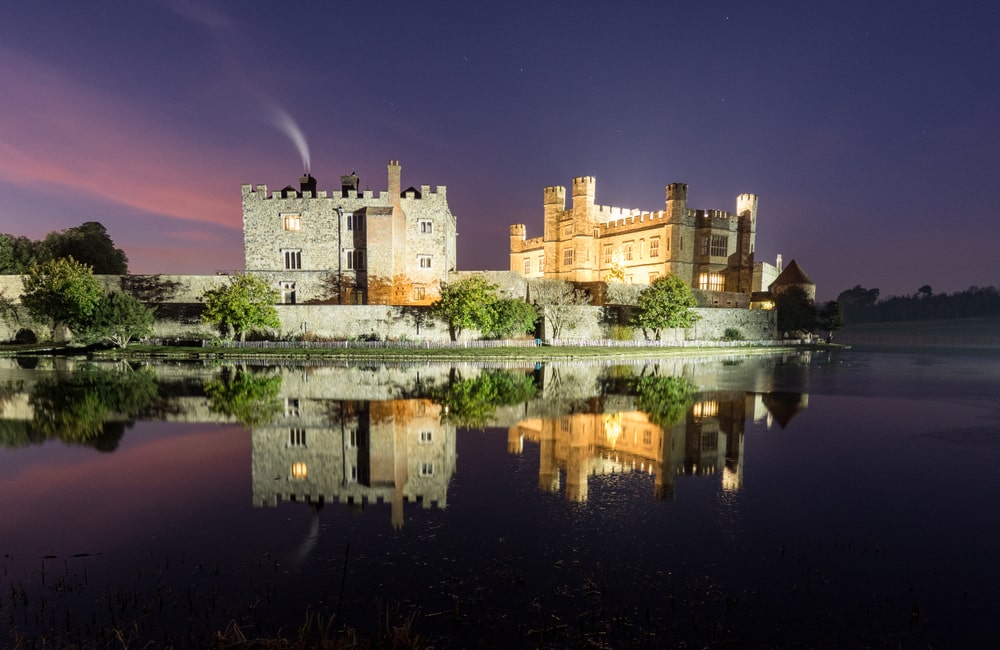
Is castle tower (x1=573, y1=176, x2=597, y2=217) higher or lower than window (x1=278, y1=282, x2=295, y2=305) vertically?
higher

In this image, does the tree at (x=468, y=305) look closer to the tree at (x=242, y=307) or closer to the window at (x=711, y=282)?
the tree at (x=242, y=307)

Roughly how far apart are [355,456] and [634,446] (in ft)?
25.6

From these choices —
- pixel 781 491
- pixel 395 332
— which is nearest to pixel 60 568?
pixel 781 491

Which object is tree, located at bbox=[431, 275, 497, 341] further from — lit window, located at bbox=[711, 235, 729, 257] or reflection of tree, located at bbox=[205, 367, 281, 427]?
lit window, located at bbox=[711, 235, 729, 257]

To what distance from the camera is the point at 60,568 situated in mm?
7410

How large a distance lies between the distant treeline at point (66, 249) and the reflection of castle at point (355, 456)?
56.5m

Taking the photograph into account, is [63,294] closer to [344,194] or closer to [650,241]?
[344,194]

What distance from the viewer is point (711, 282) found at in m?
61.0

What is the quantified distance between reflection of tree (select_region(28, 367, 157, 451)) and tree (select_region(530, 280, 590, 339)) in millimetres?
32544

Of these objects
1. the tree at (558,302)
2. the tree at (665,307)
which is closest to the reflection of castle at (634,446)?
the tree at (558,302)

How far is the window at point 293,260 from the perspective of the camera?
46.5 m

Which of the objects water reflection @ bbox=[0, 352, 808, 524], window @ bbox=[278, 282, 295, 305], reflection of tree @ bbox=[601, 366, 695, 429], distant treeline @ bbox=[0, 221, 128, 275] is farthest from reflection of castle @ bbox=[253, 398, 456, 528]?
distant treeline @ bbox=[0, 221, 128, 275]

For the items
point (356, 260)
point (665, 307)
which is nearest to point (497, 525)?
point (356, 260)

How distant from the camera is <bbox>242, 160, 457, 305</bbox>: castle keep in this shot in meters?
46.3
